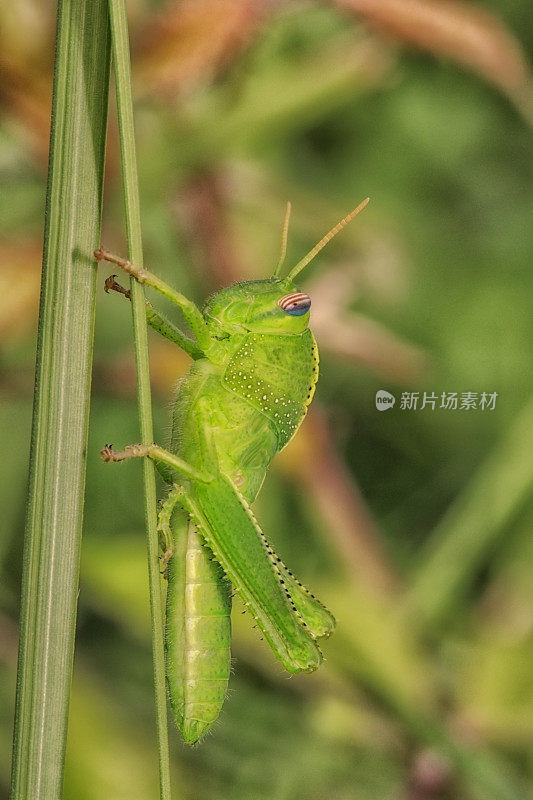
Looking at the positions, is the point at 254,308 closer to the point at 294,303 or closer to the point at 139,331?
the point at 294,303

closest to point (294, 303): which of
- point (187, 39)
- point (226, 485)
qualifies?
point (226, 485)

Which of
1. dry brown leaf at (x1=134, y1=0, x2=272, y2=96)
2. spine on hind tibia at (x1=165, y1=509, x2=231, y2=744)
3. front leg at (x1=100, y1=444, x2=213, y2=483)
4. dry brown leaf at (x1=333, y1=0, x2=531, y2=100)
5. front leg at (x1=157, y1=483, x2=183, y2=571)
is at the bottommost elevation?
spine on hind tibia at (x1=165, y1=509, x2=231, y2=744)

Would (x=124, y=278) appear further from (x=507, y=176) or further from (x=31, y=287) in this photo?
(x=507, y=176)

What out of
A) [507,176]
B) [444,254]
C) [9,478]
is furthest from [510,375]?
[9,478]

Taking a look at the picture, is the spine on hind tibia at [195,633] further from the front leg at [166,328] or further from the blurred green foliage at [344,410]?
the blurred green foliage at [344,410]

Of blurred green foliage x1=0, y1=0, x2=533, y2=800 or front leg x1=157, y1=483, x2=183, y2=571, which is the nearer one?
front leg x1=157, y1=483, x2=183, y2=571

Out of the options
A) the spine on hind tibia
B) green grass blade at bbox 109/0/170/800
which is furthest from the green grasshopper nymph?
green grass blade at bbox 109/0/170/800

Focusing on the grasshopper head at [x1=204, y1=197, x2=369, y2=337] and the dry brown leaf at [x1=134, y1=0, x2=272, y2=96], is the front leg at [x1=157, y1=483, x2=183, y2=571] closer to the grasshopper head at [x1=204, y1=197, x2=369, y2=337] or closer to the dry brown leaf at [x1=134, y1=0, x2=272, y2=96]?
the grasshopper head at [x1=204, y1=197, x2=369, y2=337]
